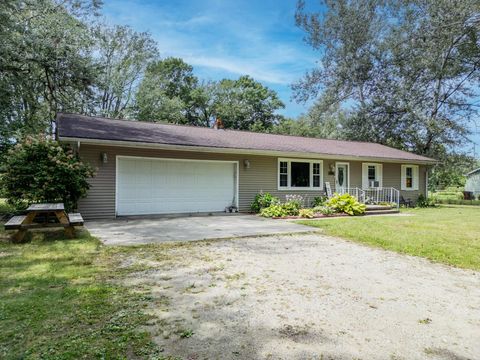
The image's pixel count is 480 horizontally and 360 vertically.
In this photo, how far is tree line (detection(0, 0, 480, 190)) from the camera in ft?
41.9

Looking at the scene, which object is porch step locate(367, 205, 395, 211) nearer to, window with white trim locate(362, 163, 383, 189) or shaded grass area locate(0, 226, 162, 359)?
window with white trim locate(362, 163, 383, 189)

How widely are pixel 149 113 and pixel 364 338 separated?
2728 cm

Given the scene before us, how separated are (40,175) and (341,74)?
867 inches

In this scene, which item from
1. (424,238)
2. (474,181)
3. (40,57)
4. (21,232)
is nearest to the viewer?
(21,232)

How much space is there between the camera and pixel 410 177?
17938 millimetres

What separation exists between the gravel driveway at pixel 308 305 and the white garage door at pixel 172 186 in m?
5.54

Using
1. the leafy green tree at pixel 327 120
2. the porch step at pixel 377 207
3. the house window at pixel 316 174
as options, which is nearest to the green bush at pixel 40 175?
the house window at pixel 316 174

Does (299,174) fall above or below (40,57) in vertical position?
below

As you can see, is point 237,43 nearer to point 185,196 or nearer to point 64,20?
point 64,20

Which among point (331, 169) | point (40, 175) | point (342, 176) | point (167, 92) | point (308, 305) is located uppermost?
point (167, 92)

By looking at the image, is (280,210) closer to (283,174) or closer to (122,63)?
(283,174)

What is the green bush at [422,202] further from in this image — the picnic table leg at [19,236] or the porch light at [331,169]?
the picnic table leg at [19,236]

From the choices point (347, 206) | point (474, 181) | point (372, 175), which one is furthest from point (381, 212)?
point (474, 181)

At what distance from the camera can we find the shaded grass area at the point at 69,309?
8.25 feet
